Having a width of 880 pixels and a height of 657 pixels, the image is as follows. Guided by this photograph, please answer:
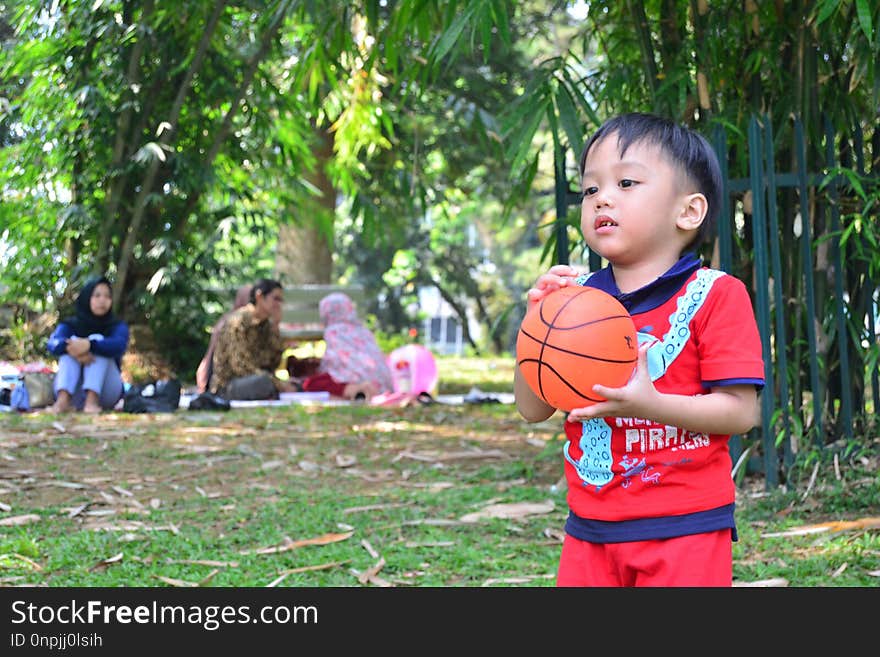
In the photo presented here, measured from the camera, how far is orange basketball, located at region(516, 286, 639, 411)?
1892 mm

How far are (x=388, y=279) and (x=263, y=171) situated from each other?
35.8ft

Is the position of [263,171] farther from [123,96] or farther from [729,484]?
[729,484]

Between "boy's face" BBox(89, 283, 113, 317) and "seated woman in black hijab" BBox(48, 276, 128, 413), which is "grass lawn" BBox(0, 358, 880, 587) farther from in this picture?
"boy's face" BBox(89, 283, 113, 317)

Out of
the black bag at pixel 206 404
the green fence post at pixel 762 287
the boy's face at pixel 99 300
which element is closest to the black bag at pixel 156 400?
the black bag at pixel 206 404

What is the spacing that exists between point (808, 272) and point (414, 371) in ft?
17.3

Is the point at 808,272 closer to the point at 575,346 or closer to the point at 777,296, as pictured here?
the point at 777,296

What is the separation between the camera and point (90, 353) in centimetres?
837

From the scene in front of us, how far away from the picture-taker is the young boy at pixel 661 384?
1.95 m

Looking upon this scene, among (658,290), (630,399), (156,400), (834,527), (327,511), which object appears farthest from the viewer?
(156,400)

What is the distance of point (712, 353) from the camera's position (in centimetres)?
195

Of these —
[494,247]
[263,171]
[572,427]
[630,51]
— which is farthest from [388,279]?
[572,427]

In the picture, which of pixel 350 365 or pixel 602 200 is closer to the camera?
pixel 602 200

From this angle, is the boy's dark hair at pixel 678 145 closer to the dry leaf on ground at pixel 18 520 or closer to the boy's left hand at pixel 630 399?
the boy's left hand at pixel 630 399

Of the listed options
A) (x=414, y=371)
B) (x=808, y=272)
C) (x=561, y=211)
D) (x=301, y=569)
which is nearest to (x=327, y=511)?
(x=301, y=569)
